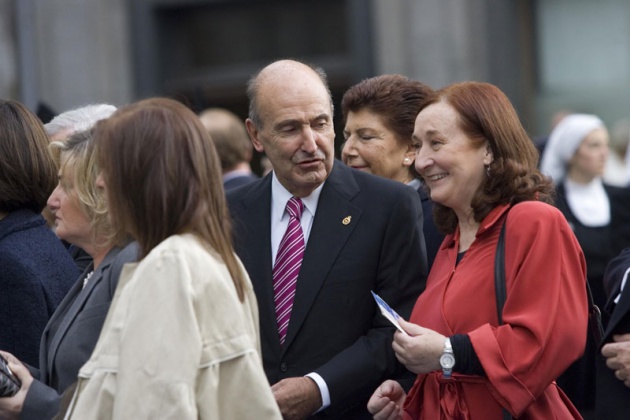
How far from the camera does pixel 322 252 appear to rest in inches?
187

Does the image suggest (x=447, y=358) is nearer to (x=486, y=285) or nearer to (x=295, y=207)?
(x=486, y=285)

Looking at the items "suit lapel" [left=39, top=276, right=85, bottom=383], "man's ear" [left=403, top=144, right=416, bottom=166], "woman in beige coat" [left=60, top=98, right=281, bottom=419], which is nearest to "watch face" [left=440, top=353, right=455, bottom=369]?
"woman in beige coat" [left=60, top=98, right=281, bottom=419]

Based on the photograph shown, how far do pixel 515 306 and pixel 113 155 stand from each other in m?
1.44

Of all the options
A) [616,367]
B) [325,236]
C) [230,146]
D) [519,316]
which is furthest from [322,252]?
[230,146]

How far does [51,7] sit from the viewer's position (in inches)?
521

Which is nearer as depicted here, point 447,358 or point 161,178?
point 161,178

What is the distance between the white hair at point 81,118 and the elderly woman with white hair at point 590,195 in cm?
308

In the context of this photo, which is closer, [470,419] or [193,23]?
[470,419]

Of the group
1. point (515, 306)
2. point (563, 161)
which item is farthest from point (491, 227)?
point (563, 161)

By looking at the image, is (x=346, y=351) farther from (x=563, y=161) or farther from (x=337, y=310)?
(x=563, y=161)

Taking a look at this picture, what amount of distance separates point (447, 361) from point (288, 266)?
0.82 m

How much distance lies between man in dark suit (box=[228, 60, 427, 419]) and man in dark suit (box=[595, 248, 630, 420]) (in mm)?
729

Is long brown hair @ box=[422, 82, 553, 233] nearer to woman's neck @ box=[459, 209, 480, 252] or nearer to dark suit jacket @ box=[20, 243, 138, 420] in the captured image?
woman's neck @ box=[459, 209, 480, 252]

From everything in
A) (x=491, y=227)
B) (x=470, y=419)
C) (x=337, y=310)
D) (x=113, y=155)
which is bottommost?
(x=470, y=419)
